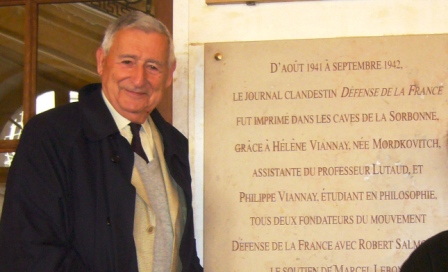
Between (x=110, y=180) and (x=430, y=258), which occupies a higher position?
(x=110, y=180)

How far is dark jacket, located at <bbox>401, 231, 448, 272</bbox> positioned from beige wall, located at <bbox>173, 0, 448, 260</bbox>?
30.1 inches

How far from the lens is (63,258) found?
1.80m

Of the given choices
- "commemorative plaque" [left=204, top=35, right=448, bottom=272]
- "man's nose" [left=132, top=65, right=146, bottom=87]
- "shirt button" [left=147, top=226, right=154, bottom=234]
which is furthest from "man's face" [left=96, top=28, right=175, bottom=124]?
"commemorative plaque" [left=204, top=35, right=448, bottom=272]

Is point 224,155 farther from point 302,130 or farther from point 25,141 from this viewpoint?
point 25,141

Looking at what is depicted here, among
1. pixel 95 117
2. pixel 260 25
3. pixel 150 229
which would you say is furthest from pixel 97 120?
pixel 260 25

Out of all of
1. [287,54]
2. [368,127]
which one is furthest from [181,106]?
[368,127]

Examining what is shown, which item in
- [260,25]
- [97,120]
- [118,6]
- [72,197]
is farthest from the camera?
[118,6]

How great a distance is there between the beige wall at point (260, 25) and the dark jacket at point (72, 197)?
0.53 m

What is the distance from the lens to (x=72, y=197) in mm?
1904

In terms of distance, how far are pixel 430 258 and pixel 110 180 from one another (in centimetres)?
95

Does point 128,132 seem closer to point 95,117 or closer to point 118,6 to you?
point 95,117

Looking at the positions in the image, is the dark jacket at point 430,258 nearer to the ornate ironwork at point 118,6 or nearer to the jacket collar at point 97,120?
the jacket collar at point 97,120

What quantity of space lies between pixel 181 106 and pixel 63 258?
0.92m

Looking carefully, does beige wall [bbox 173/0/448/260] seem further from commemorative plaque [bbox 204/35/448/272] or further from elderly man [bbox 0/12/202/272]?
elderly man [bbox 0/12/202/272]
